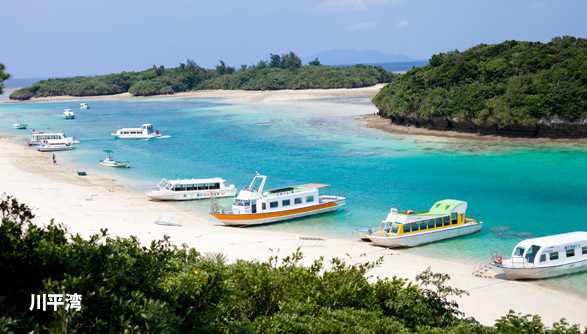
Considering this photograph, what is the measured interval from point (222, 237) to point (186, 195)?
11659 mm

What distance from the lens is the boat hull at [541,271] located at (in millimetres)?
21594

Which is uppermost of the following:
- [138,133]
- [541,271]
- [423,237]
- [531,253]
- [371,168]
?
[138,133]

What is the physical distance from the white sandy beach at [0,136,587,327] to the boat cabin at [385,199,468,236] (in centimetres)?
154

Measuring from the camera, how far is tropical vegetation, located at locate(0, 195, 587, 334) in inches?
315

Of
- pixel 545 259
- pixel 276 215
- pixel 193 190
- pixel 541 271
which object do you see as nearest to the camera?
pixel 541 271

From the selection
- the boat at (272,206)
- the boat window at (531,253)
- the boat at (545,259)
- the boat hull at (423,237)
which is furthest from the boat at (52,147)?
the boat window at (531,253)

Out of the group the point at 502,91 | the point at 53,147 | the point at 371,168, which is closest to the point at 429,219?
the point at 371,168

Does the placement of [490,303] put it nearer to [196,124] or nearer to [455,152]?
[455,152]

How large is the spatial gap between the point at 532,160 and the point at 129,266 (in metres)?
44.4

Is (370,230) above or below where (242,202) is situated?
below

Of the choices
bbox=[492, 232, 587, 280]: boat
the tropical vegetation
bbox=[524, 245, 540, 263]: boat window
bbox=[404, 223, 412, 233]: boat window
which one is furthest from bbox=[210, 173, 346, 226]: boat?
the tropical vegetation

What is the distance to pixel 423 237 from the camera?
87.7 ft

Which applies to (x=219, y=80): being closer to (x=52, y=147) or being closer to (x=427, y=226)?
(x=52, y=147)

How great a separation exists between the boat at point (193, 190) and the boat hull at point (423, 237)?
14819 millimetres
